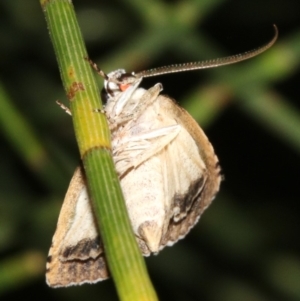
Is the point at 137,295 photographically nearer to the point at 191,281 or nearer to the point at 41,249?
the point at 41,249

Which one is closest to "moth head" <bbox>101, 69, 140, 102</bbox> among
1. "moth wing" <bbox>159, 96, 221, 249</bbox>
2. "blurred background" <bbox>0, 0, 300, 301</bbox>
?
"moth wing" <bbox>159, 96, 221, 249</bbox>

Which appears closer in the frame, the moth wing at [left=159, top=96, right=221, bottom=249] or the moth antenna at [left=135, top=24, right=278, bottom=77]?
the moth antenna at [left=135, top=24, right=278, bottom=77]

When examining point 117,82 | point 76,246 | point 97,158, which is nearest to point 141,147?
point 117,82

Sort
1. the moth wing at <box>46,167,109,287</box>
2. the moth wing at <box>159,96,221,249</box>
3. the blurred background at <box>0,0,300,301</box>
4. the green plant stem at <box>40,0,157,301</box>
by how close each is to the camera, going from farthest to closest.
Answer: the blurred background at <box>0,0,300,301</box>, the moth wing at <box>159,96,221,249</box>, the moth wing at <box>46,167,109,287</box>, the green plant stem at <box>40,0,157,301</box>

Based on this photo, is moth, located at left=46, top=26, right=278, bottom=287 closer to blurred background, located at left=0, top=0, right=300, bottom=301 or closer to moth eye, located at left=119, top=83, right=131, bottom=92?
moth eye, located at left=119, top=83, right=131, bottom=92

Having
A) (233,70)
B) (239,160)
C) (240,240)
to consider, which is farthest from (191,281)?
(233,70)

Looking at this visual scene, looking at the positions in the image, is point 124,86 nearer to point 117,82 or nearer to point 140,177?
point 117,82

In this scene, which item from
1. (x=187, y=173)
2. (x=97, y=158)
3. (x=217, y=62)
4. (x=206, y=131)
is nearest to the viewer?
(x=97, y=158)
